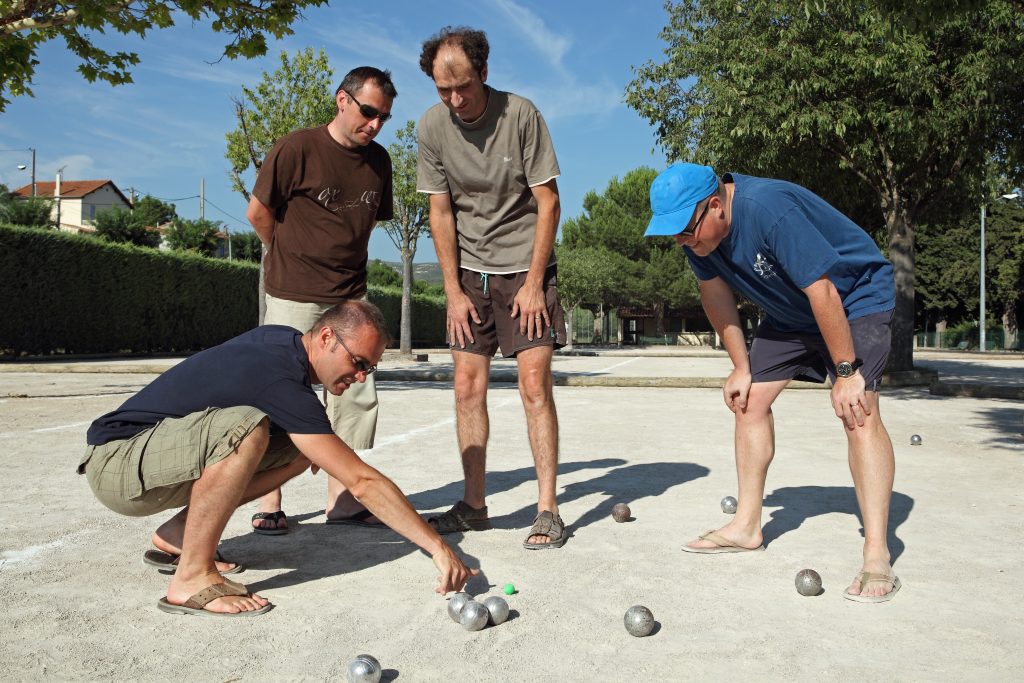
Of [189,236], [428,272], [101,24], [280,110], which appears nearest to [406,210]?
[280,110]

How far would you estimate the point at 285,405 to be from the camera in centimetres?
312

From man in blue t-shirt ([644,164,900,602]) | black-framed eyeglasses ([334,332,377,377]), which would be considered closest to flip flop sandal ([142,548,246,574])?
black-framed eyeglasses ([334,332,377,377])

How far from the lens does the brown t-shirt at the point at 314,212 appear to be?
457 centimetres

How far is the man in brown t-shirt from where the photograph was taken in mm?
4559

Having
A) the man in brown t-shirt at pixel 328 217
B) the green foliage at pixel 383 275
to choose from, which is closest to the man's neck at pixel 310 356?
the man in brown t-shirt at pixel 328 217

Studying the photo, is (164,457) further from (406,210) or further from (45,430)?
(406,210)

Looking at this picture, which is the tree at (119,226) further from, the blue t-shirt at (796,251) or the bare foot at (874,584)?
the bare foot at (874,584)

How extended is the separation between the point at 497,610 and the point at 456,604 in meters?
0.15

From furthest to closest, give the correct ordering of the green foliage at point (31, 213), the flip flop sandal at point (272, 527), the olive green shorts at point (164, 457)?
the green foliage at point (31, 213) < the flip flop sandal at point (272, 527) < the olive green shorts at point (164, 457)

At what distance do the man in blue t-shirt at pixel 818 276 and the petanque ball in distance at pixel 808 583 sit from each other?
12cm

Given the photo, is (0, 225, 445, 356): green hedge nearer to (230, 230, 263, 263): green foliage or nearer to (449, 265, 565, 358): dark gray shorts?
(449, 265, 565, 358): dark gray shorts

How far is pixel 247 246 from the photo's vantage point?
6381cm

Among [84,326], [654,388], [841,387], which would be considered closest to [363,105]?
[841,387]

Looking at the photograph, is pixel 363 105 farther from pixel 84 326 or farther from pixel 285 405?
pixel 84 326
